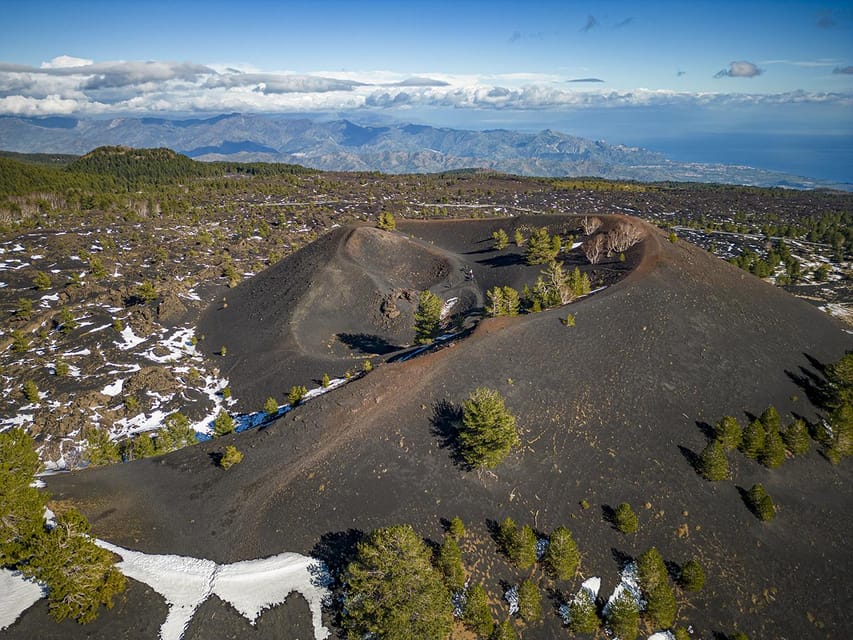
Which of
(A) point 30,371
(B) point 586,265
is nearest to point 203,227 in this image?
(A) point 30,371

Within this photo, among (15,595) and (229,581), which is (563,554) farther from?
(15,595)

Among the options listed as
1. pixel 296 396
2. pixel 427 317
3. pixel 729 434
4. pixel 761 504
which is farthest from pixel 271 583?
pixel 729 434

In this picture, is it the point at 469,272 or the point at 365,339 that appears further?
the point at 469,272

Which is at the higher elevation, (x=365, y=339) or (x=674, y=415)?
(x=674, y=415)

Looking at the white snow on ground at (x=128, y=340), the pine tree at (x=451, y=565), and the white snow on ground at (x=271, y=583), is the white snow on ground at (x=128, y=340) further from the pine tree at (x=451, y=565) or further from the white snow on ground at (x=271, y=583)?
the pine tree at (x=451, y=565)

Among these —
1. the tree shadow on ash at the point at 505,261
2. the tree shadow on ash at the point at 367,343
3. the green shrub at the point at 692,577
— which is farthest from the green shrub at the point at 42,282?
the green shrub at the point at 692,577

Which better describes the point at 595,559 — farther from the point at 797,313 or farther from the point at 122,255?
the point at 122,255
